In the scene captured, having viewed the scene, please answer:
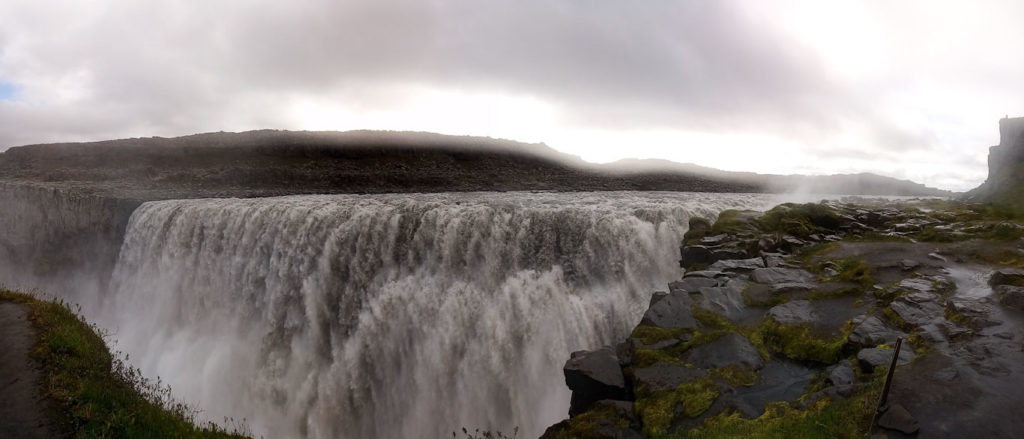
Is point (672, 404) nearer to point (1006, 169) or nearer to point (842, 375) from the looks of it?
point (842, 375)

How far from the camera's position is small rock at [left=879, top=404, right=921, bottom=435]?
6543mm

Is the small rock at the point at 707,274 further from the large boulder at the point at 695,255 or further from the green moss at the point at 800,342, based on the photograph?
the green moss at the point at 800,342

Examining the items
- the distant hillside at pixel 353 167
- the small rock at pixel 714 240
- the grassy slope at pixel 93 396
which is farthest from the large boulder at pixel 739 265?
the distant hillside at pixel 353 167

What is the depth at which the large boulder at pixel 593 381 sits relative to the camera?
396 inches

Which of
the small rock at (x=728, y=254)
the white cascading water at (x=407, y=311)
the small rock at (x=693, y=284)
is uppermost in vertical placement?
the small rock at (x=728, y=254)

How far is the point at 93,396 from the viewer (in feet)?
28.2

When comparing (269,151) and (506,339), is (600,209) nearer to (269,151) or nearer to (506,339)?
(506,339)

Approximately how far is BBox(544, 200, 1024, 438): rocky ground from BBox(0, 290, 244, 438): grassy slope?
6.96m

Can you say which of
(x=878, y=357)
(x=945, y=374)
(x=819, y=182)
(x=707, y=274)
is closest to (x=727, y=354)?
(x=878, y=357)

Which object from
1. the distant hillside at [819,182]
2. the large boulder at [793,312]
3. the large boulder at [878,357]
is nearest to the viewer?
the large boulder at [878,357]

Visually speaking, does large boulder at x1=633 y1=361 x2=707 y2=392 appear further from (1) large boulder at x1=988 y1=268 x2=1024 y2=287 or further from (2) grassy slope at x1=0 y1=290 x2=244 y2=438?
(2) grassy slope at x1=0 y1=290 x2=244 y2=438

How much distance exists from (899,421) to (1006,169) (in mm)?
24708

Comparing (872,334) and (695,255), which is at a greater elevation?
(695,255)

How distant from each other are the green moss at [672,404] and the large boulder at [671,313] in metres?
2.32
